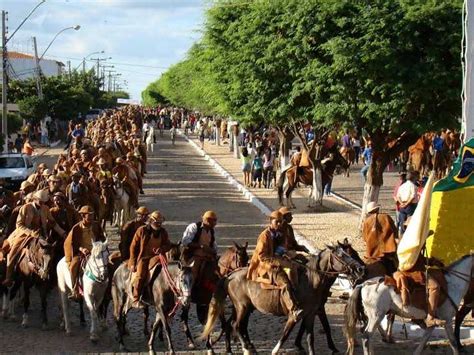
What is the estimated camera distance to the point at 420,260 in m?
11.9

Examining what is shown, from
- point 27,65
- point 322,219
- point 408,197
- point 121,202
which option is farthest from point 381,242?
point 27,65

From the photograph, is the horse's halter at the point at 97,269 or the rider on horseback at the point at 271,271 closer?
the rider on horseback at the point at 271,271

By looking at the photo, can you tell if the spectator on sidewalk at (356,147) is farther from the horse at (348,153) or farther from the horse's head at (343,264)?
the horse's head at (343,264)

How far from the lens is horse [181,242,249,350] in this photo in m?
12.5

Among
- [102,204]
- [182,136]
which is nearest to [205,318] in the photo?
[102,204]

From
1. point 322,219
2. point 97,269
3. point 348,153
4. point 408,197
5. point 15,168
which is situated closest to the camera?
point 97,269

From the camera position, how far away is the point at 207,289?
12.6m

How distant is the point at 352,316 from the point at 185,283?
7.29ft

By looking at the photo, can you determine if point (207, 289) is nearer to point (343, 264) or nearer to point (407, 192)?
point (343, 264)

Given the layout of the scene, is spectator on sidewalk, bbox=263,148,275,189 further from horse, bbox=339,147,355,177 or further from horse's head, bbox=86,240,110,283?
horse's head, bbox=86,240,110,283

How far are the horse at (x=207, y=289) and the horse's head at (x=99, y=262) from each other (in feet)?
4.20

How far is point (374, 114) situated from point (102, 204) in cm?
701

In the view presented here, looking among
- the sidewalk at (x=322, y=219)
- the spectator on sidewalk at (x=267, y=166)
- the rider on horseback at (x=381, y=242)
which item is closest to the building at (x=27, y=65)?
the spectator on sidewalk at (x=267, y=166)

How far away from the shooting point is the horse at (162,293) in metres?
11.6
